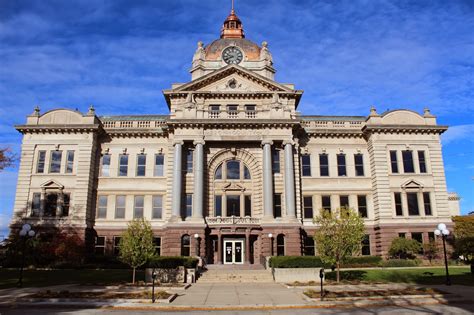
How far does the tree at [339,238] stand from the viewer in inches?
1158

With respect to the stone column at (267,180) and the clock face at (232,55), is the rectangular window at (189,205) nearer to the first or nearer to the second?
the stone column at (267,180)

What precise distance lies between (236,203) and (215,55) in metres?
20.7

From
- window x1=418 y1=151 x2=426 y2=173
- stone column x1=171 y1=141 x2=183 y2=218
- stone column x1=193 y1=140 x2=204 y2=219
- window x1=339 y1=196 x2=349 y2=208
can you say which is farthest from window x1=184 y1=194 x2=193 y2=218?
window x1=418 y1=151 x2=426 y2=173

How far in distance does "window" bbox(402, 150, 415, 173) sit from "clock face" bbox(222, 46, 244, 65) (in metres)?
23.2

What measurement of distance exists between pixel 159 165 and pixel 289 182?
14910 mm

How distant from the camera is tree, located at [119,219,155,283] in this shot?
28.4 meters

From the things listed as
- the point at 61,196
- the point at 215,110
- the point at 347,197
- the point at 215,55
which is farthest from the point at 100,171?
the point at 347,197

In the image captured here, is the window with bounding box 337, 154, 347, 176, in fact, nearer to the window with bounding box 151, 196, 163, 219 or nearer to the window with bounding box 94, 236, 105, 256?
the window with bounding box 151, 196, 163, 219

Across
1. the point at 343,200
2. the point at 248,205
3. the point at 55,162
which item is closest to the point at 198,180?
the point at 248,205

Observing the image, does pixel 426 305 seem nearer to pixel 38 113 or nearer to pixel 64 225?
pixel 64 225

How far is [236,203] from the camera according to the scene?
4466cm

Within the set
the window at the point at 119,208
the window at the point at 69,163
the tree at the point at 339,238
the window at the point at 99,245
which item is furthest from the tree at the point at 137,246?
the window at the point at 69,163

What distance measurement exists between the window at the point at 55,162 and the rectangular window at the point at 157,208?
36.1ft

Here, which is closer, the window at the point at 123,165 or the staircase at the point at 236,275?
the staircase at the point at 236,275
